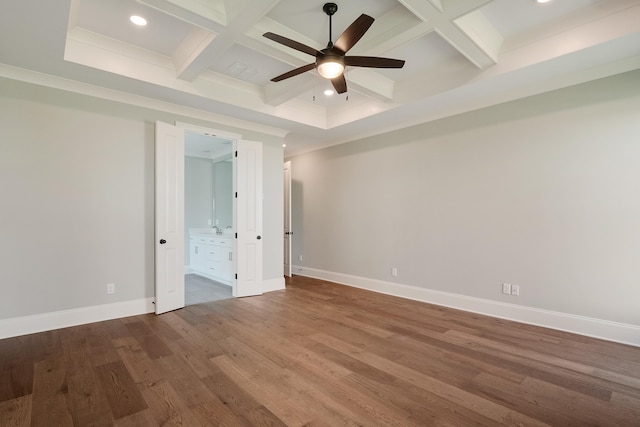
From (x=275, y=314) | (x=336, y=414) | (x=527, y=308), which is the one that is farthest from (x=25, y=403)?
(x=527, y=308)

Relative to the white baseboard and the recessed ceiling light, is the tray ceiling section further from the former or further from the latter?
the white baseboard

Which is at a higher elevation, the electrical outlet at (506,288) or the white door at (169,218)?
the white door at (169,218)

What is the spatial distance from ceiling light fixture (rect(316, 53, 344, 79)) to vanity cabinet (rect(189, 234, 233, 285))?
3862mm

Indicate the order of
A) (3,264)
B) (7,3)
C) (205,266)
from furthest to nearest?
(205,266)
(3,264)
(7,3)

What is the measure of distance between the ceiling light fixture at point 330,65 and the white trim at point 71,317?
11.9 feet

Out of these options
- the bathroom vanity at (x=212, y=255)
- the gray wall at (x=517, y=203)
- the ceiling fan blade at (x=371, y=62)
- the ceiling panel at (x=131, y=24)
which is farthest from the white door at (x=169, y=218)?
the gray wall at (x=517, y=203)

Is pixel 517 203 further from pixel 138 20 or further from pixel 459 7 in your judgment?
pixel 138 20

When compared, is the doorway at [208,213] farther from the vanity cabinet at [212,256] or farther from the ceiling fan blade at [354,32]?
the ceiling fan blade at [354,32]

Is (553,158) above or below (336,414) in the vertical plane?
above

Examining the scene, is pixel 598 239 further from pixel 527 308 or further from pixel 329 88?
pixel 329 88

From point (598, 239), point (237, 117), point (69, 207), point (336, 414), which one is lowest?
point (336, 414)

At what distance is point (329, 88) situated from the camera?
13.9ft

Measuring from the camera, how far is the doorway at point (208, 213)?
19.5 feet

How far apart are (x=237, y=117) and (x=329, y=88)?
154 centimetres
